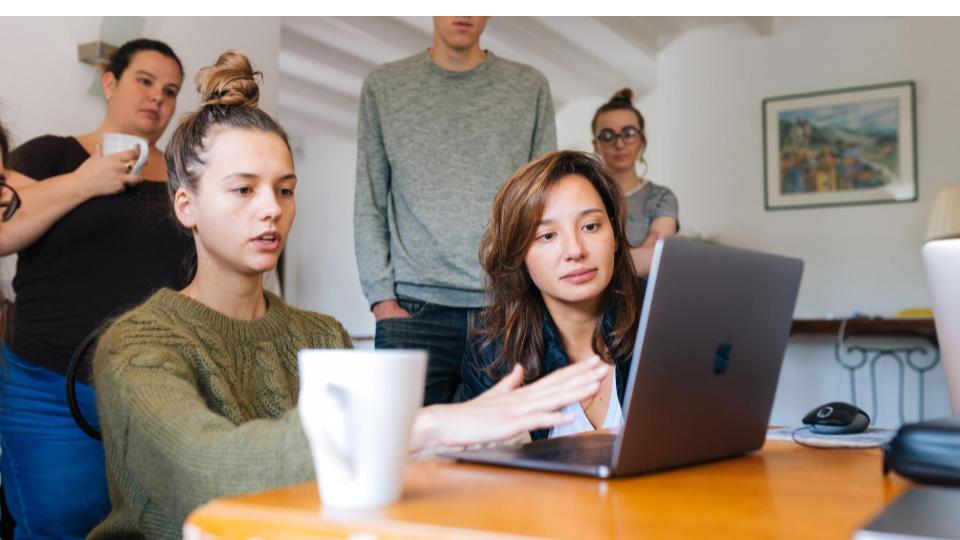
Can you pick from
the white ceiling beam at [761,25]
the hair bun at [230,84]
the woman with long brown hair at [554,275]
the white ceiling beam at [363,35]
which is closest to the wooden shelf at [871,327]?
the white ceiling beam at [761,25]

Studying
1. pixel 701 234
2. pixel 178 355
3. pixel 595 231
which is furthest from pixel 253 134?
pixel 701 234

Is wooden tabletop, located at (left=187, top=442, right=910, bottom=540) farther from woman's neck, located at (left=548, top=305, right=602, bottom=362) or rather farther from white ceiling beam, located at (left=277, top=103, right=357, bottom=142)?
white ceiling beam, located at (left=277, top=103, right=357, bottom=142)

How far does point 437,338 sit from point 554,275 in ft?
1.56

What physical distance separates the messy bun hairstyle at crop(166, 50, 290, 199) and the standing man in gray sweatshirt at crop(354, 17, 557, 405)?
769 mm

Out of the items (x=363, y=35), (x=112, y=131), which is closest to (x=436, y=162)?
(x=112, y=131)

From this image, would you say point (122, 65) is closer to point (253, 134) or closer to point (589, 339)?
point (253, 134)

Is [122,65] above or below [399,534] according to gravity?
above

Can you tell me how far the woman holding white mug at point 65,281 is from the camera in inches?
73.1

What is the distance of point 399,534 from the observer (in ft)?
1.93

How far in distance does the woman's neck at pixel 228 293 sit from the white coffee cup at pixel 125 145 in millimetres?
750

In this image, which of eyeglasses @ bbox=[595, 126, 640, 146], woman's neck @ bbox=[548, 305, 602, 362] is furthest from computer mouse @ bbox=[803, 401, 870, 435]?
eyeglasses @ bbox=[595, 126, 640, 146]

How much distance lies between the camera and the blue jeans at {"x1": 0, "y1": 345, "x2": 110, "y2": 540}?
1.83 meters

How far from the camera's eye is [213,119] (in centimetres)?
140
